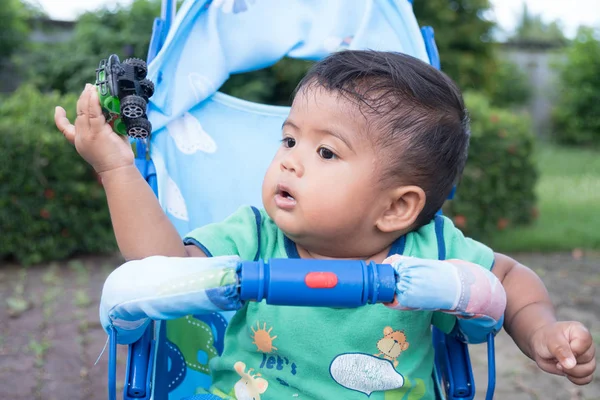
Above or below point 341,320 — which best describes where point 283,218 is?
above

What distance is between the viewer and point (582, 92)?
45.4 feet

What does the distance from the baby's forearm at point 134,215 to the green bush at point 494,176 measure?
3.79 metres

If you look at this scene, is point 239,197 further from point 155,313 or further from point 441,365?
point 155,313

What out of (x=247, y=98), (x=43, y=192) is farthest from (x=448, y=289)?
(x=247, y=98)

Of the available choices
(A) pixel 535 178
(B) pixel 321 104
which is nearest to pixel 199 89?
(B) pixel 321 104

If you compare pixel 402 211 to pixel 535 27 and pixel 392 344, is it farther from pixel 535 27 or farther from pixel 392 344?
pixel 535 27

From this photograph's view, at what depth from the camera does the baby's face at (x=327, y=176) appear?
4.96 ft

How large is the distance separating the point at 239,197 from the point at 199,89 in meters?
0.36

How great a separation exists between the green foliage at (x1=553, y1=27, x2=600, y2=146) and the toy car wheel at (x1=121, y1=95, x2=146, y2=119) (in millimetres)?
13847

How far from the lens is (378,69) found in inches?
61.6

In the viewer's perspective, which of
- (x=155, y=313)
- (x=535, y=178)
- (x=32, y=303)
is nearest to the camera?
(x=155, y=313)

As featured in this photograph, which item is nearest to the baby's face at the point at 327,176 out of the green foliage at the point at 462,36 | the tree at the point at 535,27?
the green foliage at the point at 462,36

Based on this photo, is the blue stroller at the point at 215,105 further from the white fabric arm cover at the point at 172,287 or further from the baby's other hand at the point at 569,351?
the white fabric arm cover at the point at 172,287

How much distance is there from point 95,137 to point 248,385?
69 centimetres
